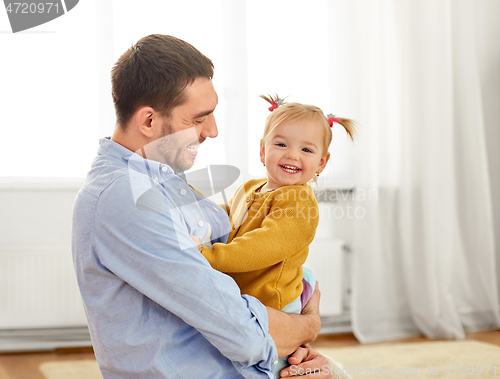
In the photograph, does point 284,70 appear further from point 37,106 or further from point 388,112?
point 37,106

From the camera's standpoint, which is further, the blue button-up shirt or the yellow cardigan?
the yellow cardigan

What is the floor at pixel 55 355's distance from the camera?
7.02ft

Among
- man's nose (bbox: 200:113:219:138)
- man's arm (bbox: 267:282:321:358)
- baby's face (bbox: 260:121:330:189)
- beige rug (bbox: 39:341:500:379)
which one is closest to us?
man's arm (bbox: 267:282:321:358)

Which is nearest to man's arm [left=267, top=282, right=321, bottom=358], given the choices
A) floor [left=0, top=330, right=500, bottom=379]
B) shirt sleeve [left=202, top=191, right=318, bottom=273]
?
shirt sleeve [left=202, top=191, right=318, bottom=273]

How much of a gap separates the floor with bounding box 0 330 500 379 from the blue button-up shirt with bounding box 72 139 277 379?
61.0 inches

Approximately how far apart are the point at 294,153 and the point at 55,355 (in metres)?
1.89

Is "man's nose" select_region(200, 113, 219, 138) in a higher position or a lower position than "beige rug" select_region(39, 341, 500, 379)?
higher

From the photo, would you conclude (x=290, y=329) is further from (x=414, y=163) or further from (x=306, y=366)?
(x=414, y=163)

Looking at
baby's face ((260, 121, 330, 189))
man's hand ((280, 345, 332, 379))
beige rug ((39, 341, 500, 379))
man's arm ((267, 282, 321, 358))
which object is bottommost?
beige rug ((39, 341, 500, 379))

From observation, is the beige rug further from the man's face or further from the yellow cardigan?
the man's face

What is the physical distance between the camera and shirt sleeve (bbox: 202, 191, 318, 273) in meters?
1.00

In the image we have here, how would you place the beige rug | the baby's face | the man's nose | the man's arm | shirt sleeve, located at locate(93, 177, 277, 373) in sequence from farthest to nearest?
the beige rug < the baby's face < the man's nose < the man's arm < shirt sleeve, located at locate(93, 177, 277, 373)

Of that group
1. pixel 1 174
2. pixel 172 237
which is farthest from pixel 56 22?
pixel 172 237

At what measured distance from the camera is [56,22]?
7.94 feet
